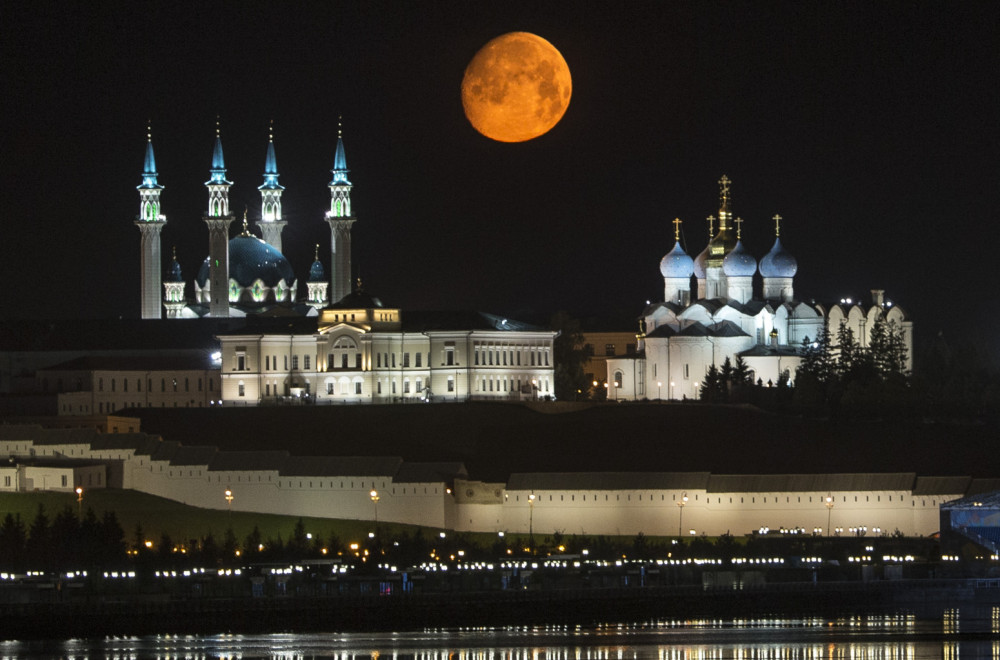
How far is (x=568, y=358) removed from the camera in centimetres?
11650

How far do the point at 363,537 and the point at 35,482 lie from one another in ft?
44.5

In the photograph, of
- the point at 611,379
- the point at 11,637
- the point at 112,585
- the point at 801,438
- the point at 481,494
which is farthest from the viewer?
the point at 611,379

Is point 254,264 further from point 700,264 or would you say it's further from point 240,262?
point 700,264

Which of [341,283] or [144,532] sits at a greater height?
[341,283]

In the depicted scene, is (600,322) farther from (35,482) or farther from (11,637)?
(11,637)

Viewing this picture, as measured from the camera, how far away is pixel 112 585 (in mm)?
75500

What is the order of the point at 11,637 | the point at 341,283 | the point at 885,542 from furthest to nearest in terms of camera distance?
1. the point at 341,283
2. the point at 885,542
3. the point at 11,637

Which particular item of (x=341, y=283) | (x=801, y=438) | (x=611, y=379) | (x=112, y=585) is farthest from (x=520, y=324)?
(x=112, y=585)

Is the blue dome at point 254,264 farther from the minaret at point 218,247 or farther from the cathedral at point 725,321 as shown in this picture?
the cathedral at point 725,321

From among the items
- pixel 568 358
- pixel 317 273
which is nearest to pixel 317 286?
pixel 317 273

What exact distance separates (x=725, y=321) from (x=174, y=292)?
→ 3206cm

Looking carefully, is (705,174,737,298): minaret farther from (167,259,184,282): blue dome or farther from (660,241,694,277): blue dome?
(167,259,184,282): blue dome

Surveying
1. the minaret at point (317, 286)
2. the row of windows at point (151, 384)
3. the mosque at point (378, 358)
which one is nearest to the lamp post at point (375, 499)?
the mosque at point (378, 358)

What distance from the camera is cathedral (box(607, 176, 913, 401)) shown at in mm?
108750
